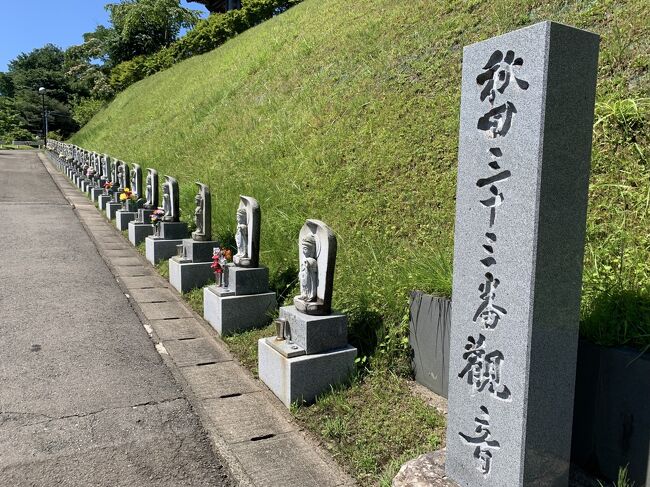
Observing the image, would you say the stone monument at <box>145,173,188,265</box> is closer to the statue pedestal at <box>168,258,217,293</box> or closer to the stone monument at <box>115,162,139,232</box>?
the statue pedestal at <box>168,258,217,293</box>

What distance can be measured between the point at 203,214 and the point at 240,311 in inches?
74.1

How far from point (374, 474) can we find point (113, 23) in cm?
4707

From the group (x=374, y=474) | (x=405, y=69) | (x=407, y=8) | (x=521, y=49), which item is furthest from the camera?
(x=407, y=8)

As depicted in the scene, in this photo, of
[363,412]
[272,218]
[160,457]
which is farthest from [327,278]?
[272,218]

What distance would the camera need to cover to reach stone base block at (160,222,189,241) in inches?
327

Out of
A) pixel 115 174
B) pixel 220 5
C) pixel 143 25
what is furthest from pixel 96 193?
pixel 220 5

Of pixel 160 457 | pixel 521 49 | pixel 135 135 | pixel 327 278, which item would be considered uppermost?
pixel 135 135

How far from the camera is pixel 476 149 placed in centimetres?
273

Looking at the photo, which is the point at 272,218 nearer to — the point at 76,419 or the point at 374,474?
the point at 76,419

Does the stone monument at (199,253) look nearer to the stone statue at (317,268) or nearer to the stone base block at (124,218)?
the stone statue at (317,268)

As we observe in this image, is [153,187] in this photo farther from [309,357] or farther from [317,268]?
[309,357]

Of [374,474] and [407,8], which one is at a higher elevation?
[407,8]

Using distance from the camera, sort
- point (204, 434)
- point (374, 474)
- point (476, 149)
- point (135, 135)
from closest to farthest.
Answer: point (476, 149) < point (374, 474) < point (204, 434) < point (135, 135)

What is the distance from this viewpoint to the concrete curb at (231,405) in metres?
3.25
